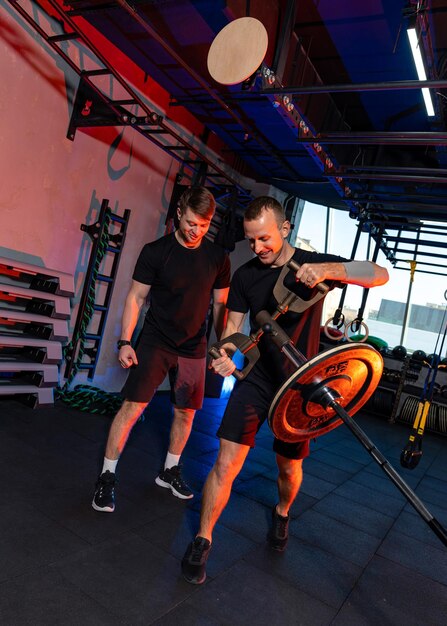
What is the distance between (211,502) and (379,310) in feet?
20.2

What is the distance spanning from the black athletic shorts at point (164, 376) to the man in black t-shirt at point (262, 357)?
59cm

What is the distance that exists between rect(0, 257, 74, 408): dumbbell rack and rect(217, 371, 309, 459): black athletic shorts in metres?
2.20

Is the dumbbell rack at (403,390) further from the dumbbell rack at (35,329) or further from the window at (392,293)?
the dumbbell rack at (35,329)

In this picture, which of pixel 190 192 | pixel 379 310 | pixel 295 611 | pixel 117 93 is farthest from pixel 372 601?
pixel 379 310

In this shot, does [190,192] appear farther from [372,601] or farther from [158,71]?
[158,71]

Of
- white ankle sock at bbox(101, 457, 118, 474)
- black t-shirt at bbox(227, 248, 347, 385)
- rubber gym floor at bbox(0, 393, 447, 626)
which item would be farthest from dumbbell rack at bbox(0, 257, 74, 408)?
black t-shirt at bbox(227, 248, 347, 385)

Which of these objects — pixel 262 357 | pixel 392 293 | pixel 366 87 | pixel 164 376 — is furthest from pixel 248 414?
pixel 392 293

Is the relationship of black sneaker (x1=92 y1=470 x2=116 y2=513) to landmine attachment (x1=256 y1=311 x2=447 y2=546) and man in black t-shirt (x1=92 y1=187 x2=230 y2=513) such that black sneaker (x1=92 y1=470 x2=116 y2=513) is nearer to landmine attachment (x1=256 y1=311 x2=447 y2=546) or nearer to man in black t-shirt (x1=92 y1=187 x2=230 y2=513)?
man in black t-shirt (x1=92 y1=187 x2=230 y2=513)

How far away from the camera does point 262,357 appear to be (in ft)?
7.04

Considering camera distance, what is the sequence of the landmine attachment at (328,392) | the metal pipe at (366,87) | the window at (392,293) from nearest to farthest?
the landmine attachment at (328,392) → the metal pipe at (366,87) → the window at (392,293)

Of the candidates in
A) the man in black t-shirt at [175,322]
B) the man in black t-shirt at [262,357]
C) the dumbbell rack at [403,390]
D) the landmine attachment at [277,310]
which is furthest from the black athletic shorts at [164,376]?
the dumbbell rack at [403,390]

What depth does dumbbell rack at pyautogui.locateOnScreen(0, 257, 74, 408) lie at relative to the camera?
3576mm

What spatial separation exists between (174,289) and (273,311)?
0.76m

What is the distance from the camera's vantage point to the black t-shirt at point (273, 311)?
2.09 meters
